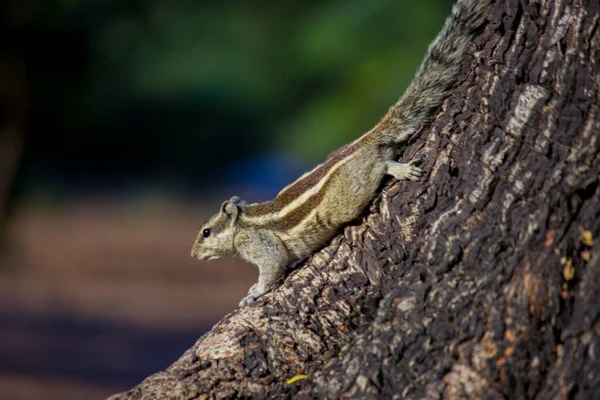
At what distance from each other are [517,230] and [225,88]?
1469cm

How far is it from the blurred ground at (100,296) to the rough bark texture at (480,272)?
547cm

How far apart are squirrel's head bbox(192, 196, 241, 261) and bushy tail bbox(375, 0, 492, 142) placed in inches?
54.1

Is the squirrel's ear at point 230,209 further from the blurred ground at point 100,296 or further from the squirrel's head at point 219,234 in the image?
the blurred ground at point 100,296

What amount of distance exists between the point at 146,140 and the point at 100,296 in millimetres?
7163

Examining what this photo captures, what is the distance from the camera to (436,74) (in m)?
3.41

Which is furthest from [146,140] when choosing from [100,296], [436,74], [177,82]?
[436,74]

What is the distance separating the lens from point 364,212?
3.44m

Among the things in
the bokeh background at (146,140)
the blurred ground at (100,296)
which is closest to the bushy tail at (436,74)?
the bokeh background at (146,140)

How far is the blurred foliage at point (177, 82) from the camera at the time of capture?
1173 centimetres

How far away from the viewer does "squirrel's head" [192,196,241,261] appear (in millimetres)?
4797

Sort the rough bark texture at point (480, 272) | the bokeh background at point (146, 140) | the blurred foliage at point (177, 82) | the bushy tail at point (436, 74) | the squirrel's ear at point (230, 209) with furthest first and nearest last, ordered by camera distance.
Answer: the blurred foliage at point (177, 82) → the bokeh background at point (146, 140) → the squirrel's ear at point (230, 209) → the bushy tail at point (436, 74) → the rough bark texture at point (480, 272)

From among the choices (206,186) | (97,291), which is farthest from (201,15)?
(97,291)

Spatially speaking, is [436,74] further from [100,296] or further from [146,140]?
[146,140]

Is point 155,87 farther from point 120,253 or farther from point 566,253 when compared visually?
point 566,253
